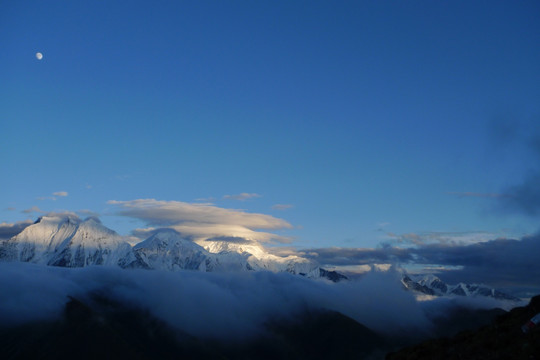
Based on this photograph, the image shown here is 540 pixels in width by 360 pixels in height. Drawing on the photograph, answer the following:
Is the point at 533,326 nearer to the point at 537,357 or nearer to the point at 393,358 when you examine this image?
the point at 537,357

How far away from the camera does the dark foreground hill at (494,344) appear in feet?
Answer: 158

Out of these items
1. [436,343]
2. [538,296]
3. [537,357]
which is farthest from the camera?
[538,296]

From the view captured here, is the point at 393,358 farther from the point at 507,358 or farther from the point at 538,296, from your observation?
the point at 538,296

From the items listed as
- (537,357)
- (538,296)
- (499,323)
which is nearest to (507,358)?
(537,357)

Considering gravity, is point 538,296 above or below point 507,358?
above

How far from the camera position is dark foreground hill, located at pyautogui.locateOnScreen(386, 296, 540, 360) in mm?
48094

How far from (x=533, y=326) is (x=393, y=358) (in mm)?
18375

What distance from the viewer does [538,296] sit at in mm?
69938

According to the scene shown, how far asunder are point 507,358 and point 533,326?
943 cm

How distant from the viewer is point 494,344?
53938mm

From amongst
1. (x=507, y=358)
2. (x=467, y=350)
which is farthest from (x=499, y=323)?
(x=507, y=358)

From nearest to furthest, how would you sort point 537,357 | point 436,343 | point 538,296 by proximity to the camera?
point 537,357
point 436,343
point 538,296

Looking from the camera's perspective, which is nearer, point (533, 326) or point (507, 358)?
point (507, 358)

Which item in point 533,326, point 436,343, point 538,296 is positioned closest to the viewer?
point 533,326
